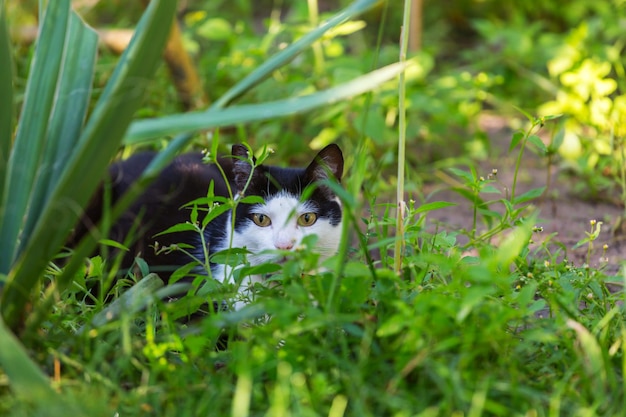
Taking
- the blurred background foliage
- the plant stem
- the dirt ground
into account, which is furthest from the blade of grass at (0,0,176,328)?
the blurred background foliage

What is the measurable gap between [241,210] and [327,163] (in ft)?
0.92

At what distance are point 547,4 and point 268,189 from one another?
3519 millimetres

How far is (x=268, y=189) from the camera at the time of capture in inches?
88.5

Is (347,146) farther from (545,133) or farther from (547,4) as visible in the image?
(547,4)

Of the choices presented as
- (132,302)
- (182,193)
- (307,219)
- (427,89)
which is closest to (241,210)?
(307,219)

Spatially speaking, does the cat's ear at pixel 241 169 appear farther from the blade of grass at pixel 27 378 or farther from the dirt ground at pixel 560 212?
the blade of grass at pixel 27 378

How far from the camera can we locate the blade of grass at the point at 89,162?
1323mm

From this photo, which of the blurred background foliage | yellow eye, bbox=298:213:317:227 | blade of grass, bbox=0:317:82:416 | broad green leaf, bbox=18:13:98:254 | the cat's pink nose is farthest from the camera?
the blurred background foliage

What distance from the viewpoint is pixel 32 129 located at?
1508mm

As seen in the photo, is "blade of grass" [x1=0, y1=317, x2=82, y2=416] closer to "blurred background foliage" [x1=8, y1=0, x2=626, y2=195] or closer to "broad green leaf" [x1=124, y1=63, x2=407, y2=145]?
"broad green leaf" [x1=124, y1=63, x2=407, y2=145]

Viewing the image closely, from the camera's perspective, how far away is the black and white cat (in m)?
2.16

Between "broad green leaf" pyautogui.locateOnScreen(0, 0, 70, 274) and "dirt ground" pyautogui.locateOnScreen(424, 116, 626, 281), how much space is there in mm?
1180

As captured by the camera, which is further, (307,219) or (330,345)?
(307,219)

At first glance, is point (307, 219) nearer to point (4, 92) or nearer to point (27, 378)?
point (4, 92)
